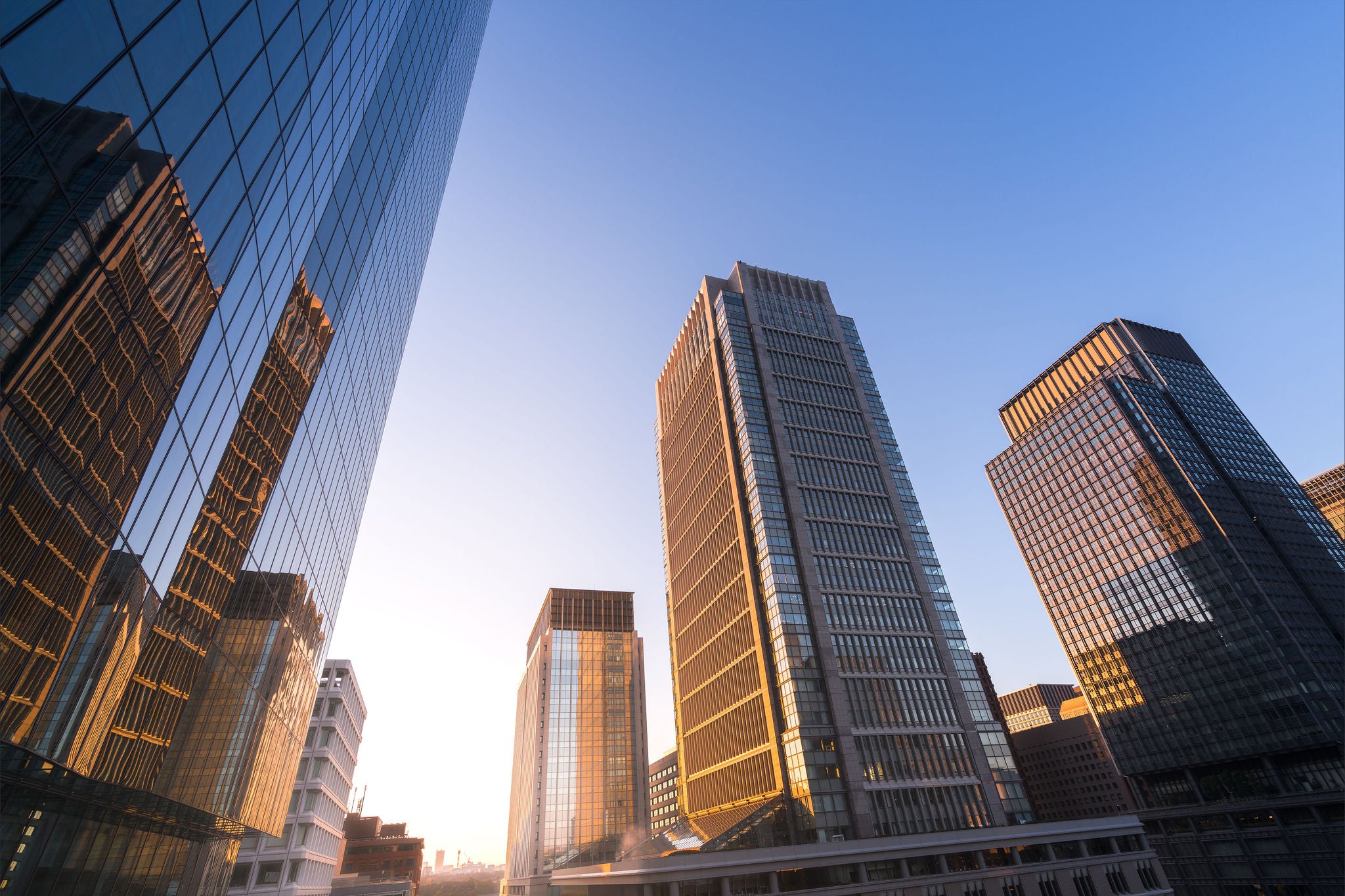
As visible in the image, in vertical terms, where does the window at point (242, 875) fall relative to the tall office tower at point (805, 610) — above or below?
below

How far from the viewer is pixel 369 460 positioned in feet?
166

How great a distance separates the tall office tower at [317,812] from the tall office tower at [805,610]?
41.0 meters

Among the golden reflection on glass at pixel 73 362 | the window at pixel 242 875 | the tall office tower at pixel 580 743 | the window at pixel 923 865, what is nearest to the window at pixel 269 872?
the window at pixel 242 875

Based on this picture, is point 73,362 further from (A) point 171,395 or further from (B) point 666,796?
(B) point 666,796

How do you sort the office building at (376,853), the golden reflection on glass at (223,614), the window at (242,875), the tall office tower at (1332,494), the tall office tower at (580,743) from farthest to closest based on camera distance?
the tall office tower at (1332,494), the office building at (376,853), the tall office tower at (580,743), the window at (242,875), the golden reflection on glass at (223,614)

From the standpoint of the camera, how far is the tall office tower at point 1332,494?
18338 centimetres

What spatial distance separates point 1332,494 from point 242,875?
26296 centimetres

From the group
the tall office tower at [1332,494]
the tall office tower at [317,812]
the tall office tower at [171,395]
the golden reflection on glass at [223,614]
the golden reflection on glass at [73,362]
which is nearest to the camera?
the golden reflection on glass at [73,362]

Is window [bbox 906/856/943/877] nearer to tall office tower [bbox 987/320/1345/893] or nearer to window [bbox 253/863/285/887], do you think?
window [bbox 253/863/285/887]

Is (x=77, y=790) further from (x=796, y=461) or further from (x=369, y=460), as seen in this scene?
(x=796, y=461)

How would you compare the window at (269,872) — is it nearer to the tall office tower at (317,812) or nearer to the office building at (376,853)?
the tall office tower at (317,812)

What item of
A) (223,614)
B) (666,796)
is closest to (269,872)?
(223,614)

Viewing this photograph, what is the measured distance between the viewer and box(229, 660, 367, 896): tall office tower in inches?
2413

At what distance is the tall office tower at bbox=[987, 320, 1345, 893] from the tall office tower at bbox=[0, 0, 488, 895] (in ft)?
464
